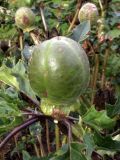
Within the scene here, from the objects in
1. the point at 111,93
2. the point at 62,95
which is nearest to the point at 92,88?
the point at 111,93

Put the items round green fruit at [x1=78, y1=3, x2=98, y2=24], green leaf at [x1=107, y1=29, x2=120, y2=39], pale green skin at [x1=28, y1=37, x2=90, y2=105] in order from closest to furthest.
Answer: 1. pale green skin at [x1=28, y1=37, x2=90, y2=105]
2. round green fruit at [x1=78, y1=3, x2=98, y2=24]
3. green leaf at [x1=107, y1=29, x2=120, y2=39]

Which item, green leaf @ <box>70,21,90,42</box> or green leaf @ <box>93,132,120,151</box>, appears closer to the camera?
green leaf @ <box>93,132,120,151</box>

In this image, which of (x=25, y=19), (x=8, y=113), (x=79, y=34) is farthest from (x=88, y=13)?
(x=8, y=113)

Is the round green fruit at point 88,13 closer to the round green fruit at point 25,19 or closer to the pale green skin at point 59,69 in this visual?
the round green fruit at point 25,19

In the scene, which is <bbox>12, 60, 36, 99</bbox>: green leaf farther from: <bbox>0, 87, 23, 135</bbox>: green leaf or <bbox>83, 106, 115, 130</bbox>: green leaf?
<bbox>83, 106, 115, 130</bbox>: green leaf

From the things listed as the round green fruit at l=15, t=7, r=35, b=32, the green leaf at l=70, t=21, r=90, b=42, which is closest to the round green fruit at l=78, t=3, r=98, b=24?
the round green fruit at l=15, t=7, r=35, b=32

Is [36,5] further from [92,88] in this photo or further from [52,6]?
[92,88]

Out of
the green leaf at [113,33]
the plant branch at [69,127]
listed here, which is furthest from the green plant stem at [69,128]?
the green leaf at [113,33]
